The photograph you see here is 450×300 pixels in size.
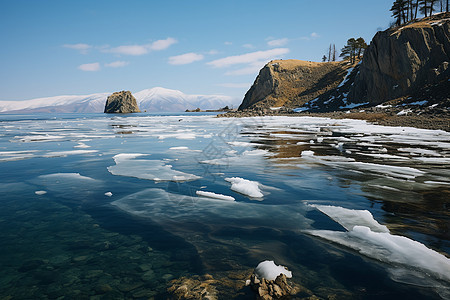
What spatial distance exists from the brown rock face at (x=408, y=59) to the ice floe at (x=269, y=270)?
5009 centimetres

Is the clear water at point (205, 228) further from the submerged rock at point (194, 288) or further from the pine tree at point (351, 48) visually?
the pine tree at point (351, 48)

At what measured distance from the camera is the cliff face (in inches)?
3467

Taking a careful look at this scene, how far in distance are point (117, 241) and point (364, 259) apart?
4161 millimetres

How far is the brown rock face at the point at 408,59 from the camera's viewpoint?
4294 centimetres

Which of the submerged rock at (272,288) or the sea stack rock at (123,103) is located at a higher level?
the sea stack rock at (123,103)

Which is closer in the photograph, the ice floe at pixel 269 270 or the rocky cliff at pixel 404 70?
the ice floe at pixel 269 270

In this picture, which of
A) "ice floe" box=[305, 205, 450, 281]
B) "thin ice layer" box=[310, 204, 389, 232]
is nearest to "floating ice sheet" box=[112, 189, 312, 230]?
"thin ice layer" box=[310, 204, 389, 232]

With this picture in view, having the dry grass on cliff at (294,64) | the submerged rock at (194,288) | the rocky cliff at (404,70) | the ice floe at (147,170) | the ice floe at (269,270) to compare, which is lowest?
the submerged rock at (194,288)

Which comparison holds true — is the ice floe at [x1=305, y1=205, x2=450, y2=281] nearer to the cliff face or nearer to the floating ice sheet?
the floating ice sheet

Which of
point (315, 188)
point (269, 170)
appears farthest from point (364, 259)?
point (269, 170)

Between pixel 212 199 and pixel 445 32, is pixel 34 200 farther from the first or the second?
pixel 445 32

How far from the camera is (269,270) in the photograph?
351cm

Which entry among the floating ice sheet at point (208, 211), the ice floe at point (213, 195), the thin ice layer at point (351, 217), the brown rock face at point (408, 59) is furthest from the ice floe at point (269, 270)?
the brown rock face at point (408, 59)

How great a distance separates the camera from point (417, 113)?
30.8m
